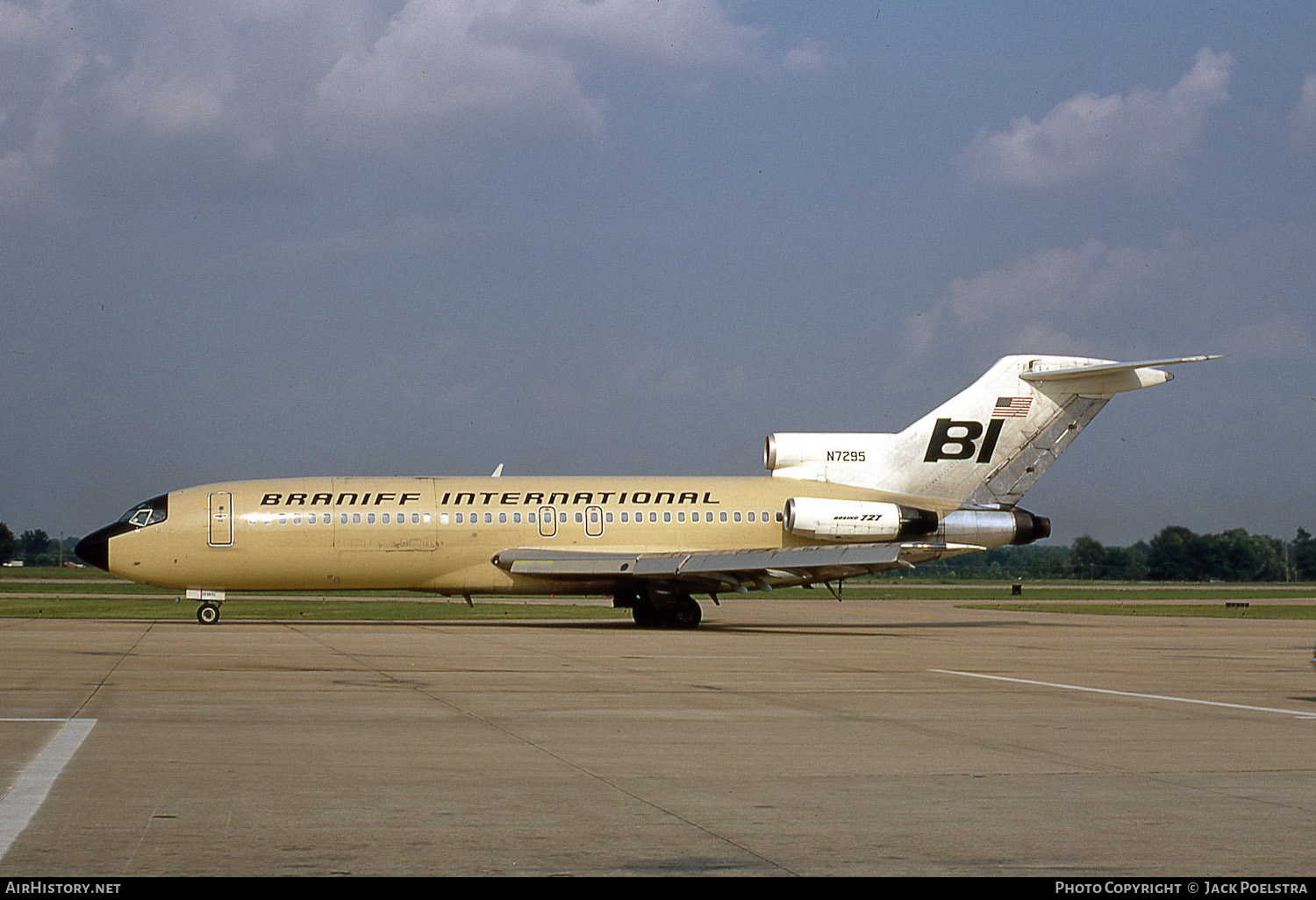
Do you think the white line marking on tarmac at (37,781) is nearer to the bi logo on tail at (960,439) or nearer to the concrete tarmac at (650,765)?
the concrete tarmac at (650,765)

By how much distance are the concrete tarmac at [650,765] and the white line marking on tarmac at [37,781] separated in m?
0.06

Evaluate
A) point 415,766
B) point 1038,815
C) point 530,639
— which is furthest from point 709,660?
point 1038,815

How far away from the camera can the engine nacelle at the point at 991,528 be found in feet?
113

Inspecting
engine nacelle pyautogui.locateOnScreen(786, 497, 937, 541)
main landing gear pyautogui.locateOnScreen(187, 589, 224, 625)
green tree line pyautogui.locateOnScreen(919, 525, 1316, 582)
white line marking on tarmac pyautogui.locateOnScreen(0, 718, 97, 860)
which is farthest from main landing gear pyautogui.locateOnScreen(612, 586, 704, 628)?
green tree line pyautogui.locateOnScreen(919, 525, 1316, 582)

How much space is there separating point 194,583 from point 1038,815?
2812 centimetres

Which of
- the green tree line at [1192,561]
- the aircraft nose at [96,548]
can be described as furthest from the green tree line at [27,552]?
the green tree line at [1192,561]

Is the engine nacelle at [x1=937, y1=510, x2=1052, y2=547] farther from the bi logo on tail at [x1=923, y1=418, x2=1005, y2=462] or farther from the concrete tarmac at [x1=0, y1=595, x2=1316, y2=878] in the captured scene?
the concrete tarmac at [x1=0, y1=595, x2=1316, y2=878]

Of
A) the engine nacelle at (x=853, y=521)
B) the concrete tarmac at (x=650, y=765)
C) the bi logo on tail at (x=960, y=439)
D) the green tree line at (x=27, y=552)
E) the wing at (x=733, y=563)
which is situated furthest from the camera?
the green tree line at (x=27, y=552)

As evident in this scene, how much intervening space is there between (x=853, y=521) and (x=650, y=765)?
23.8 m

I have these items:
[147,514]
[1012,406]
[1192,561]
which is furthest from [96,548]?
[1192,561]

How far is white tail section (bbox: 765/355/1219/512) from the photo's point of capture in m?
35.4

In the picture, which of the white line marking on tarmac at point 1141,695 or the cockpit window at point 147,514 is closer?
the white line marking on tarmac at point 1141,695

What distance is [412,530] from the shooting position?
110ft

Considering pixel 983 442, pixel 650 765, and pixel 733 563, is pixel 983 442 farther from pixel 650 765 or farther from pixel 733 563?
pixel 650 765
